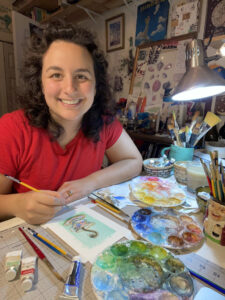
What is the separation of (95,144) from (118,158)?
0.16 metres

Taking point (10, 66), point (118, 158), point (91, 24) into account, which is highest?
point (91, 24)

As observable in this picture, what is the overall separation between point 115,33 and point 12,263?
7.15 ft

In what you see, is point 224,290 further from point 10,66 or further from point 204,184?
point 10,66

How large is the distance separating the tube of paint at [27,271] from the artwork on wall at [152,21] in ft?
6.05

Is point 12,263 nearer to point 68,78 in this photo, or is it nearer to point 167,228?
point 167,228

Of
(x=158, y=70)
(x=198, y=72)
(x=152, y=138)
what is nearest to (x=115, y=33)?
(x=158, y=70)

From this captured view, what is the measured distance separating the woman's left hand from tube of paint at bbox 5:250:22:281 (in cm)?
22

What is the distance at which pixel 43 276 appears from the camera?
380mm

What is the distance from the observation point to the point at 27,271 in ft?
1.23

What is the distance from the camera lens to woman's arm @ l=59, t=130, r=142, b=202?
684mm

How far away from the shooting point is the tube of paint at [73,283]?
34cm

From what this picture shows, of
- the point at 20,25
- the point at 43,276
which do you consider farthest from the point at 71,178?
the point at 20,25

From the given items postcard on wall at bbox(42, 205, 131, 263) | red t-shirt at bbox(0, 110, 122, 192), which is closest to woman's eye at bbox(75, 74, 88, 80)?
red t-shirt at bbox(0, 110, 122, 192)

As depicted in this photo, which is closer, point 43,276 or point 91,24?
point 43,276
